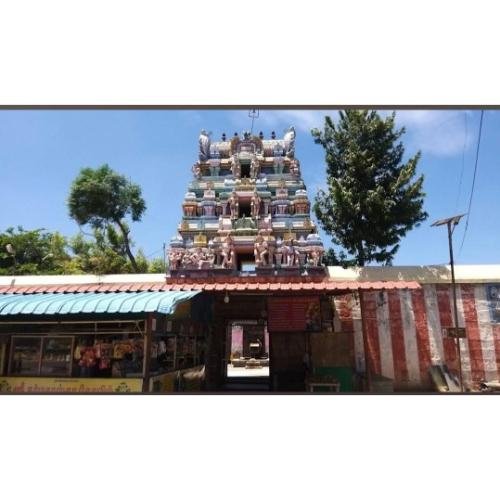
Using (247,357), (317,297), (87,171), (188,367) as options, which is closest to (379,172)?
(317,297)

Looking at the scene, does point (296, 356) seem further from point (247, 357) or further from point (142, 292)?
point (247, 357)

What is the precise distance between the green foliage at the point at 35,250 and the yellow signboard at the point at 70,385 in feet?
57.7

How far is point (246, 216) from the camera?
17.1m

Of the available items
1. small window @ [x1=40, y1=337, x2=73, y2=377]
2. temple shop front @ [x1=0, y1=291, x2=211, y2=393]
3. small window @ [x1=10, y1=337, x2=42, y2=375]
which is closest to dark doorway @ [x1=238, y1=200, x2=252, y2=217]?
temple shop front @ [x1=0, y1=291, x2=211, y2=393]

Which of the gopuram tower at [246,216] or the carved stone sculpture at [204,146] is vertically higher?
the carved stone sculpture at [204,146]

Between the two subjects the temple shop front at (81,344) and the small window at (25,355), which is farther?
the small window at (25,355)

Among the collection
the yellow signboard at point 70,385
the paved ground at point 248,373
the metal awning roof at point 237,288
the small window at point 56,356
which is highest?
the metal awning roof at point 237,288

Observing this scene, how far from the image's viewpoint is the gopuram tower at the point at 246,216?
14898 millimetres

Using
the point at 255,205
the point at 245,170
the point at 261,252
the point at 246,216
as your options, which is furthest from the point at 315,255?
the point at 245,170

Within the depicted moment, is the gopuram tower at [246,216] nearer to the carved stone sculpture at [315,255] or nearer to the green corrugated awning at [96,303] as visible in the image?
the carved stone sculpture at [315,255]

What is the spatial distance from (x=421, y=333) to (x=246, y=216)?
9019 mm

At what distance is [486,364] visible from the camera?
32.3 ft

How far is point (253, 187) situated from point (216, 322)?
21.8 feet

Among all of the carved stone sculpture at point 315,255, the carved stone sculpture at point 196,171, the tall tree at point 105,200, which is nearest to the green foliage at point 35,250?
the tall tree at point 105,200
